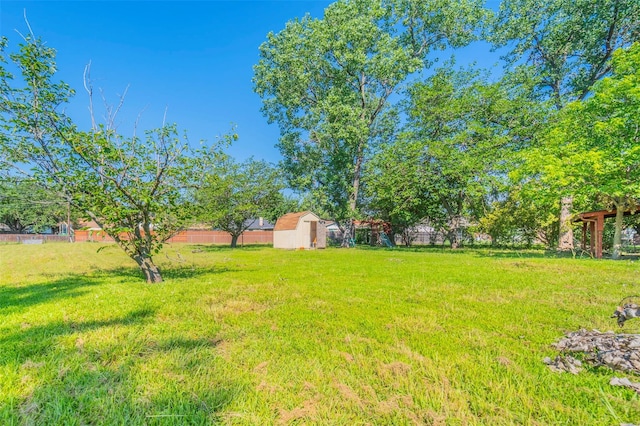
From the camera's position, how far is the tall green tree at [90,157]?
16.7 feet

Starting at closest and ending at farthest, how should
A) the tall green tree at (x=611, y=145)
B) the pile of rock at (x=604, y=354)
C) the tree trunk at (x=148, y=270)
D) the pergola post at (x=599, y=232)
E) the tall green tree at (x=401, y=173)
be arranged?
1. the pile of rock at (x=604, y=354)
2. the tree trunk at (x=148, y=270)
3. the tall green tree at (x=611, y=145)
4. the pergola post at (x=599, y=232)
5. the tall green tree at (x=401, y=173)

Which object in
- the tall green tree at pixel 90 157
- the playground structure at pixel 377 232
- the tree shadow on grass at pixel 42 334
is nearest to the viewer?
the tree shadow on grass at pixel 42 334

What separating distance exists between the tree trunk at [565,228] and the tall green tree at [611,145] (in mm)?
3658

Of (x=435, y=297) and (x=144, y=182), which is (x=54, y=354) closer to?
(x=144, y=182)

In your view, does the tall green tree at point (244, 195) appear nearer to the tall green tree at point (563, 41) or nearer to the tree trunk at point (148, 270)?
the tree trunk at point (148, 270)

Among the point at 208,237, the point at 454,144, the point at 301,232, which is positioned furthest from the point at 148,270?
the point at 208,237

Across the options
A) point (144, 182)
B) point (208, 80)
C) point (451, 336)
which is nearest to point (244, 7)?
point (208, 80)

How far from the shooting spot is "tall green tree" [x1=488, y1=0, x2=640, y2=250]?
1461 cm

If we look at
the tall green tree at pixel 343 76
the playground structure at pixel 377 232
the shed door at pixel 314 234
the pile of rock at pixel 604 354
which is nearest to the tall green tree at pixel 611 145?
the tall green tree at pixel 343 76

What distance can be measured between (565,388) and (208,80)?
629 inches

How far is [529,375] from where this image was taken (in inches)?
84.7

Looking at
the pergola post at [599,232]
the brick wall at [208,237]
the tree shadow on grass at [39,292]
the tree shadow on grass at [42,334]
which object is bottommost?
the brick wall at [208,237]

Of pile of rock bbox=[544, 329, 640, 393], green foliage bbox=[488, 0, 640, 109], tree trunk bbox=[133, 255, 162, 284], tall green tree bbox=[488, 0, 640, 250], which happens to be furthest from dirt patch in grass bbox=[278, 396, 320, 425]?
green foliage bbox=[488, 0, 640, 109]

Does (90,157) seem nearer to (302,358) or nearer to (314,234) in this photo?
(302,358)
